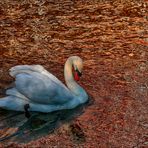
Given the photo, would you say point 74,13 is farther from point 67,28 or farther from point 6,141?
point 6,141

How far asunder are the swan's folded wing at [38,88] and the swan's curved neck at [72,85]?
460 millimetres

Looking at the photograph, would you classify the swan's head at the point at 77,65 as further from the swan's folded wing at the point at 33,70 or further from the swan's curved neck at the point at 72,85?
the swan's folded wing at the point at 33,70

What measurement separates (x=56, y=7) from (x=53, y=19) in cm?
150

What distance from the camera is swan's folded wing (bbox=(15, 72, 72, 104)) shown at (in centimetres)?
837

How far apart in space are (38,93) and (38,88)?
9 centimetres

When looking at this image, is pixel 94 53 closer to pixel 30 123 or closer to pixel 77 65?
pixel 77 65

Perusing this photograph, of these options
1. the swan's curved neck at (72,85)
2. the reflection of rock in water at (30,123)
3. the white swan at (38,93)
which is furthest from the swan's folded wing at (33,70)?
the reflection of rock in water at (30,123)

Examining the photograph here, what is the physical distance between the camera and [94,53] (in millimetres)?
11898

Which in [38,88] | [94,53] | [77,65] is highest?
[77,65]

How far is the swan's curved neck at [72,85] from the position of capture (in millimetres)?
8884

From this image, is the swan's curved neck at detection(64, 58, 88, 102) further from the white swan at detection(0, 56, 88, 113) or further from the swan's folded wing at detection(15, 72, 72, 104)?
the swan's folded wing at detection(15, 72, 72, 104)

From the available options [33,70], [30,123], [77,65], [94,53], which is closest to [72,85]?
[77,65]

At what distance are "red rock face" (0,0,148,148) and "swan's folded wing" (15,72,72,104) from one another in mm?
557

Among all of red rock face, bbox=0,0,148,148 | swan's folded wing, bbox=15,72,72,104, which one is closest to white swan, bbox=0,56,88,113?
swan's folded wing, bbox=15,72,72,104
